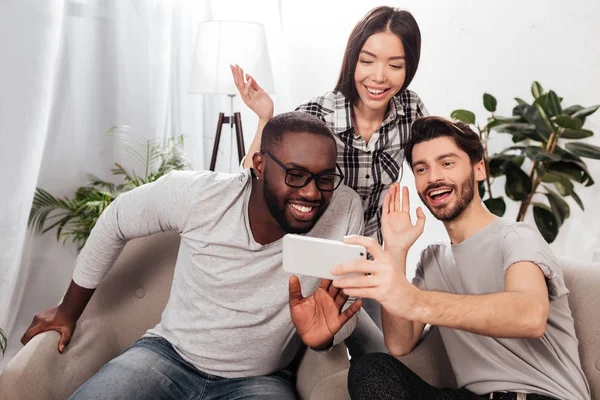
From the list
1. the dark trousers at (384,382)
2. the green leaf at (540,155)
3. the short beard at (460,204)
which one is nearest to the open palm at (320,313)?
the dark trousers at (384,382)

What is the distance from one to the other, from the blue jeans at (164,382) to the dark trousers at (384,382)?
26cm

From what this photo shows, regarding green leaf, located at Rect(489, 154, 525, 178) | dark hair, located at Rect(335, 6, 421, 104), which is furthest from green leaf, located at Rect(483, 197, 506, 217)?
dark hair, located at Rect(335, 6, 421, 104)

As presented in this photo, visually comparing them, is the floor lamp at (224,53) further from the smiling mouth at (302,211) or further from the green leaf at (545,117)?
the smiling mouth at (302,211)

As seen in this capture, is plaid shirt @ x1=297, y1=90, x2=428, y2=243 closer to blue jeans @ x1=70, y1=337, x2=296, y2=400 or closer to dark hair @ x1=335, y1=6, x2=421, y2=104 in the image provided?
dark hair @ x1=335, y1=6, x2=421, y2=104

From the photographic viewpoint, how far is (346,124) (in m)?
2.21

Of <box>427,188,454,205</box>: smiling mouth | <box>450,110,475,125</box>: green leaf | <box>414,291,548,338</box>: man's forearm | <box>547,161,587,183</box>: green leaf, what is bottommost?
<box>414,291,548,338</box>: man's forearm

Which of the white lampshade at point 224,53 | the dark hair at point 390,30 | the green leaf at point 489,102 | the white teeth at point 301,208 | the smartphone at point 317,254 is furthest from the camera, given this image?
the green leaf at point 489,102

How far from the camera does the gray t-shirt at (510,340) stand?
166 cm

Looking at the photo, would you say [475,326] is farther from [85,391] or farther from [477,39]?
[477,39]

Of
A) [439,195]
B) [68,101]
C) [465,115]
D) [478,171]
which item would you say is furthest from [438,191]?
[68,101]

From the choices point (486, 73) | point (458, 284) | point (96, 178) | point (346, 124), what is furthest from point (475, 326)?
point (486, 73)

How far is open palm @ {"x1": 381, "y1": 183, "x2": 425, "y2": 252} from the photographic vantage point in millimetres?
1739

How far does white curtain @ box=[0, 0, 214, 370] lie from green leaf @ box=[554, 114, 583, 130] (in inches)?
72.5

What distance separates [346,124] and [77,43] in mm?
1724
